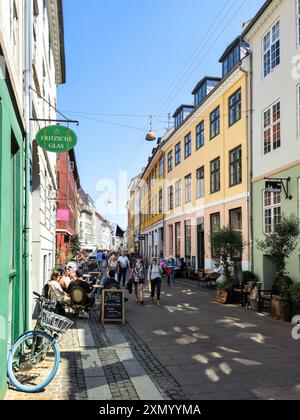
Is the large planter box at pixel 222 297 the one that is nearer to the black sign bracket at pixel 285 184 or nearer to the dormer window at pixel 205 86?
the black sign bracket at pixel 285 184

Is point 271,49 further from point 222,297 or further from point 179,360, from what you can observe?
point 179,360

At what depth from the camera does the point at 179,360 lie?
22.7ft

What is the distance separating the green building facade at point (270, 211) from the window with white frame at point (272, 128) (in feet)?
3.68

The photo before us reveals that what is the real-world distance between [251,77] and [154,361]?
12.7 meters

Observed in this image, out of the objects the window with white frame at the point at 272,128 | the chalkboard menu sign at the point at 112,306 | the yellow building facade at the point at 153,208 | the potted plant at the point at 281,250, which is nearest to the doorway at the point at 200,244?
the window with white frame at the point at 272,128

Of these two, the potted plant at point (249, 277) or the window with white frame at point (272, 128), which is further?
the potted plant at point (249, 277)

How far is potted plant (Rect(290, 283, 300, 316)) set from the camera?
10.3 meters

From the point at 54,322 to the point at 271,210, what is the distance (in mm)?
10257

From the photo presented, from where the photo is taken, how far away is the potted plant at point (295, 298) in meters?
10.3

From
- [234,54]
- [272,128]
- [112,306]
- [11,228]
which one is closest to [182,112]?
[234,54]

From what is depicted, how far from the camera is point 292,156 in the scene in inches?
509

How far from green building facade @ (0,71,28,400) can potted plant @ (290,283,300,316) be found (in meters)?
6.44

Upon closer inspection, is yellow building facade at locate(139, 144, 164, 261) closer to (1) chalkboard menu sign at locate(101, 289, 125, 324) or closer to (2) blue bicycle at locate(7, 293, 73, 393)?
(1) chalkboard menu sign at locate(101, 289, 125, 324)
